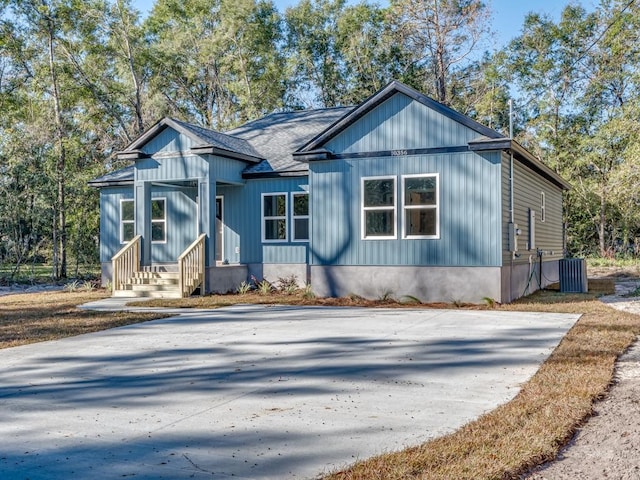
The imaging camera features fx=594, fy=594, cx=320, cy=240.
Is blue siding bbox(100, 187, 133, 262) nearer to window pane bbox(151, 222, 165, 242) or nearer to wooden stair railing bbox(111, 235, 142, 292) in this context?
window pane bbox(151, 222, 165, 242)

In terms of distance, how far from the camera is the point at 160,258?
18781mm

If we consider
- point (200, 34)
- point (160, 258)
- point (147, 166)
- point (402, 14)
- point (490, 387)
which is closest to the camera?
point (490, 387)

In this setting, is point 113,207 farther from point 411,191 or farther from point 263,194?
point 411,191

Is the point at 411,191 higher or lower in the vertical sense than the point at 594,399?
higher

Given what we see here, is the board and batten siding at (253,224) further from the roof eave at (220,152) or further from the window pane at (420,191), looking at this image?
the window pane at (420,191)

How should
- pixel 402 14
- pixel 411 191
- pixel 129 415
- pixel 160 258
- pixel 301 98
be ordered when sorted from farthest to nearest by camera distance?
pixel 301 98
pixel 402 14
pixel 160 258
pixel 411 191
pixel 129 415

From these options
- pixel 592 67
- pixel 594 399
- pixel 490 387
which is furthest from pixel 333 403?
pixel 592 67

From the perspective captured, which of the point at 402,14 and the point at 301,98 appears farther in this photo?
the point at 301,98

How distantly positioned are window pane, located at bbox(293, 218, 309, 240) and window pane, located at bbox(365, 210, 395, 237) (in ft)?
9.09

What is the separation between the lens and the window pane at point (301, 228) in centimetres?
1661

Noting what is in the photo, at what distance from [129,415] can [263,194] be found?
12.4 meters

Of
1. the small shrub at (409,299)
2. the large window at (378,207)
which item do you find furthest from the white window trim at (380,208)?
the small shrub at (409,299)

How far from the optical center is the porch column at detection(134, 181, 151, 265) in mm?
16875

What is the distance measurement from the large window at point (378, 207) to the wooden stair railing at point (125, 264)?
669cm
